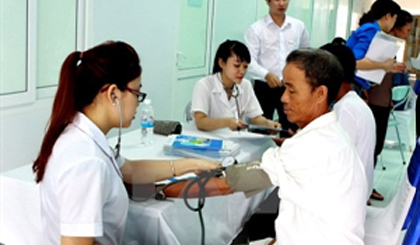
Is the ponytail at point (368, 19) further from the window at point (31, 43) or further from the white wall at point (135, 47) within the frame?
the window at point (31, 43)

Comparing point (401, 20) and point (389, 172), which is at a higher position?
point (401, 20)

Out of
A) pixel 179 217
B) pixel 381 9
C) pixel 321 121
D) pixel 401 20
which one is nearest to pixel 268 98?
pixel 381 9

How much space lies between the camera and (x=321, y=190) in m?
1.16

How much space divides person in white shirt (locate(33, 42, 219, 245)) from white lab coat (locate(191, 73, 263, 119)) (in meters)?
1.32

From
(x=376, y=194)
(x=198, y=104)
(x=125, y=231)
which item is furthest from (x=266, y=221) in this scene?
(x=376, y=194)

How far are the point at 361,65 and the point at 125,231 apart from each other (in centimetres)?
237

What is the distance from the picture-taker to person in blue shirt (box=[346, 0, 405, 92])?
10.5ft

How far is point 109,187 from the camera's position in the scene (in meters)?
1.19

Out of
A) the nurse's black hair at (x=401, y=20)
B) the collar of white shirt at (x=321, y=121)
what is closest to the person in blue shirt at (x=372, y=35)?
the nurse's black hair at (x=401, y=20)

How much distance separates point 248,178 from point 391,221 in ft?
1.70

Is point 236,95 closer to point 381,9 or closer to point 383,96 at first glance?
point 381,9

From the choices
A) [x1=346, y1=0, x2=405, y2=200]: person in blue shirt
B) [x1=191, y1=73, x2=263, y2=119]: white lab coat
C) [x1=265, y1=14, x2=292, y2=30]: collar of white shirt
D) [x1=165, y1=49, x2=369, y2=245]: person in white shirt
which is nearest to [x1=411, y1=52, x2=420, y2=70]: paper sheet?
[x1=346, y1=0, x2=405, y2=200]: person in blue shirt

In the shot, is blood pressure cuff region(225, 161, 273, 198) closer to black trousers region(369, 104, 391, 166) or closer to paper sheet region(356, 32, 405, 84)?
paper sheet region(356, 32, 405, 84)

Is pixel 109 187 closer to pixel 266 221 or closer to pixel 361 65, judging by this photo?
pixel 266 221
